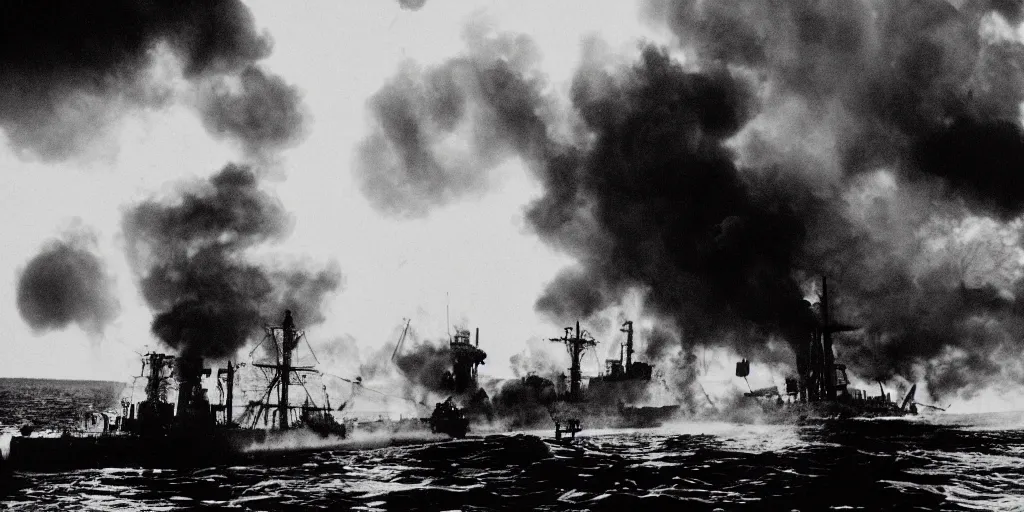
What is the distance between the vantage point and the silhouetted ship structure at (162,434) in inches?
2511

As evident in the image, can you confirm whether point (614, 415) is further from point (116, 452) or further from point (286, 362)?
point (116, 452)

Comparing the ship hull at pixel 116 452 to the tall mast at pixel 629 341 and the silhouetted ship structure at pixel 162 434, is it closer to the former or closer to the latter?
the silhouetted ship structure at pixel 162 434

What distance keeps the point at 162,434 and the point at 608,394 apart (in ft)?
305

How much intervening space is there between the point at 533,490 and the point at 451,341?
95054mm

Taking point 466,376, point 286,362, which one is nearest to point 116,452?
point 286,362

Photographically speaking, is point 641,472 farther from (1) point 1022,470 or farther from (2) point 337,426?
(2) point 337,426

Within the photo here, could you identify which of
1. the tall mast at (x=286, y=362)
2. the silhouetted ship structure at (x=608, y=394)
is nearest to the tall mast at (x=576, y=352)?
the silhouetted ship structure at (x=608, y=394)

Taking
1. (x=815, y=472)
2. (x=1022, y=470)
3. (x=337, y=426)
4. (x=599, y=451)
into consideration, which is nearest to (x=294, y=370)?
(x=337, y=426)

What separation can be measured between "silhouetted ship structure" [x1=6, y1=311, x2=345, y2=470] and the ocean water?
3.76 meters

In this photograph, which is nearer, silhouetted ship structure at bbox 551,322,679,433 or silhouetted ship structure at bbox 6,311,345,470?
silhouetted ship structure at bbox 6,311,345,470

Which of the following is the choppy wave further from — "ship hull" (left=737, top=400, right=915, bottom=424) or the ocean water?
"ship hull" (left=737, top=400, right=915, bottom=424)

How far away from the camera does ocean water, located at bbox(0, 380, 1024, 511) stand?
38125 millimetres

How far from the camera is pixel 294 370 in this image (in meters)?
89.1

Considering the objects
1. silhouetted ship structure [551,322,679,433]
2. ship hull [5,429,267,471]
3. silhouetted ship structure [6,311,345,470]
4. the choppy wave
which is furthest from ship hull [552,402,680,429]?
ship hull [5,429,267,471]
